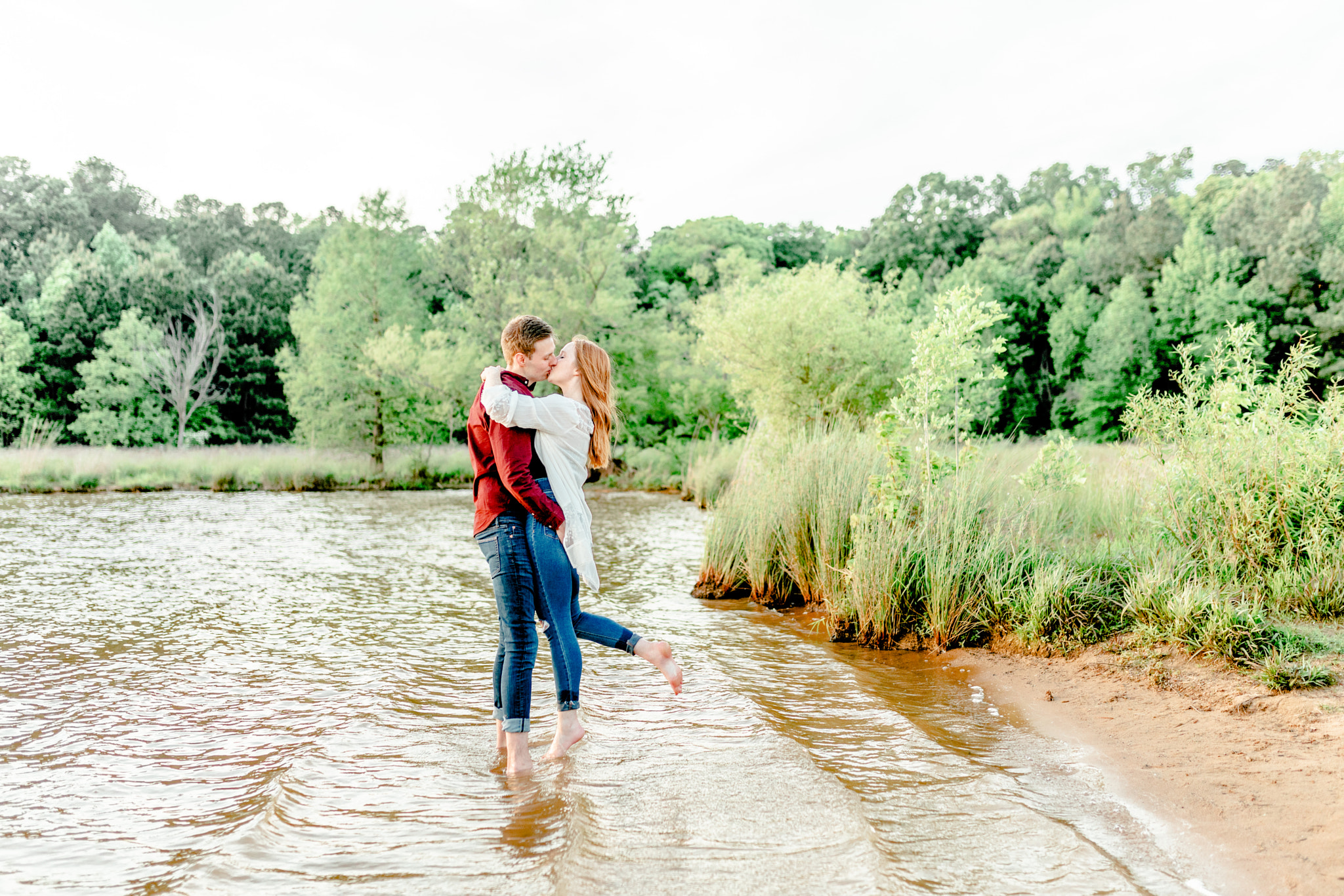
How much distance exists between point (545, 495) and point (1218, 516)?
17.4 ft

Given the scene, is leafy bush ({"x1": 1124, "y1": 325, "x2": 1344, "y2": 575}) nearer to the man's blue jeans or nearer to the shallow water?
the shallow water

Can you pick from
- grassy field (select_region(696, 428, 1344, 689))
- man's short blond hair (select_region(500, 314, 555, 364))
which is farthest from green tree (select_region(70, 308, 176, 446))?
man's short blond hair (select_region(500, 314, 555, 364))

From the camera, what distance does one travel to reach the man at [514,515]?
3871mm

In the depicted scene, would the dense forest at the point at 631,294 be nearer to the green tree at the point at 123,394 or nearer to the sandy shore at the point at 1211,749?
the green tree at the point at 123,394

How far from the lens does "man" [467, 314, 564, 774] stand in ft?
12.7

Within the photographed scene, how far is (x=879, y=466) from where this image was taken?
840 cm

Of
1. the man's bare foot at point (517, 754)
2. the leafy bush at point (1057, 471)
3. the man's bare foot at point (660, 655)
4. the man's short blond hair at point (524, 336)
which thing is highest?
the man's short blond hair at point (524, 336)

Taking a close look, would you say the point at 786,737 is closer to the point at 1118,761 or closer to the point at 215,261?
the point at 1118,761

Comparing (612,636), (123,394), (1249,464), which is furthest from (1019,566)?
(123,394)

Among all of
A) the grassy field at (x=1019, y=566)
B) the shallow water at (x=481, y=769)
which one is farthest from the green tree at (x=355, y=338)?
the grassy field at (x=1019, y=566)

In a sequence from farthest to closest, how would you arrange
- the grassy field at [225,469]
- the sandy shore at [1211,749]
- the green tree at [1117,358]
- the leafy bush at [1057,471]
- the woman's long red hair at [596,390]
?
the green tree at [1117,358], the grassy field at [225,469], the leafy bush at [1057,471], the woman's long red hair at [596,390], the sandy shore at [1211,749]

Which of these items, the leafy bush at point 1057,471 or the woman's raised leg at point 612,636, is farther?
the leafy bush at point 1057,471

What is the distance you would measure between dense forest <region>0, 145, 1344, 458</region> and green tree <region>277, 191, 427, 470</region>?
80 millimetres

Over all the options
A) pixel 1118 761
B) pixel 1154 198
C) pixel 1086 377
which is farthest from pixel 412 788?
pixel 1154 198
